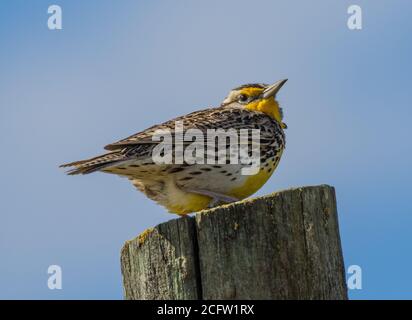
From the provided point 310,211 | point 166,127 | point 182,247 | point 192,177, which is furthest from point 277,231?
point 166,127

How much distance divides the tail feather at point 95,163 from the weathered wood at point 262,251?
1951mm

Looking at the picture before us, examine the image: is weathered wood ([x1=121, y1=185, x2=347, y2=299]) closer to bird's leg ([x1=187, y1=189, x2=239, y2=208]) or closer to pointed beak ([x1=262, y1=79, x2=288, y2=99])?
bird's leg ([x1=187, y1=189, x2=239, y2=208])

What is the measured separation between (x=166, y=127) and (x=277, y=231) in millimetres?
2791

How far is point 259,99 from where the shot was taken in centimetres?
793

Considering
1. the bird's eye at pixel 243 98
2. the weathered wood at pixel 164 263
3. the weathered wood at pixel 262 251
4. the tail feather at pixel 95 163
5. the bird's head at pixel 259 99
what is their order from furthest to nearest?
the bird's eye at pixel 243 98 < the bird's head at pixel 259 99 < the tail feather at pixel 95 163 < the weathered wood at pixel 164 263 < the weathered wood at pixel 262 251

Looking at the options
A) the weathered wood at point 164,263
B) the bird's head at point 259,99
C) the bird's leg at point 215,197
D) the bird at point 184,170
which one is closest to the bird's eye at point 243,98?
the bird's head at point 259,99

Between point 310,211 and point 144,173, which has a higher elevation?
point 144,173

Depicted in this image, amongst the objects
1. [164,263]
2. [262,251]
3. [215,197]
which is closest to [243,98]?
[215,197]

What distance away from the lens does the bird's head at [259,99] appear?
780cm

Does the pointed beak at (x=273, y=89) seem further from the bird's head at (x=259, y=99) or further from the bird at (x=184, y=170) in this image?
the bird at (x=184, y=170)

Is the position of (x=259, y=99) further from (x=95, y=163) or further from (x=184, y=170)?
(x=95, y=163)
